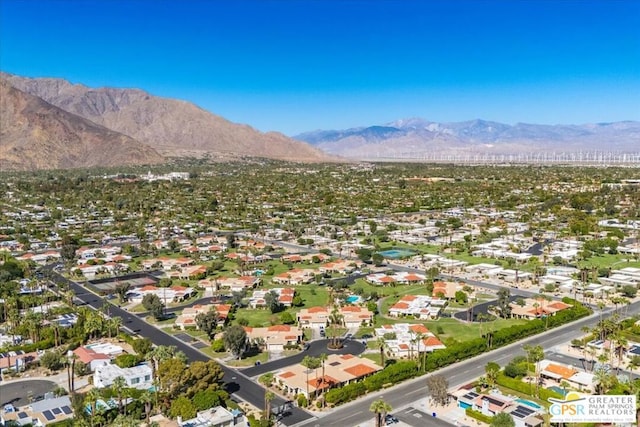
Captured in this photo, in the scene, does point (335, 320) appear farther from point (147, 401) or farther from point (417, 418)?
point (147, 401)

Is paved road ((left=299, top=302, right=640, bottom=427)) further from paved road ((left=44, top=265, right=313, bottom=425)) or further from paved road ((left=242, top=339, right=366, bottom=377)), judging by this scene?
paved road ((left=242, top=339, right=366, bottom=377))

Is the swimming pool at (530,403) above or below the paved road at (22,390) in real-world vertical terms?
above

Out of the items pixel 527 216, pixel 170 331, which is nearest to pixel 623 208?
pixel 527 216

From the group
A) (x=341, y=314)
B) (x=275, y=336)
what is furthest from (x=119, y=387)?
(x=341, y=314)

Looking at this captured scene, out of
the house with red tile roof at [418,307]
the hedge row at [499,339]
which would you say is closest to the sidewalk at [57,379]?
the hedge row at [499,339]

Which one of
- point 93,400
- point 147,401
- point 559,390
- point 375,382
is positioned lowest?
point 559,390

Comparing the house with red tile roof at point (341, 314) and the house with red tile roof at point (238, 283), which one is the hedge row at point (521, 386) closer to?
the house with red tile roof at point (341, 314)

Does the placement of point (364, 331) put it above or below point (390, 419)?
above
